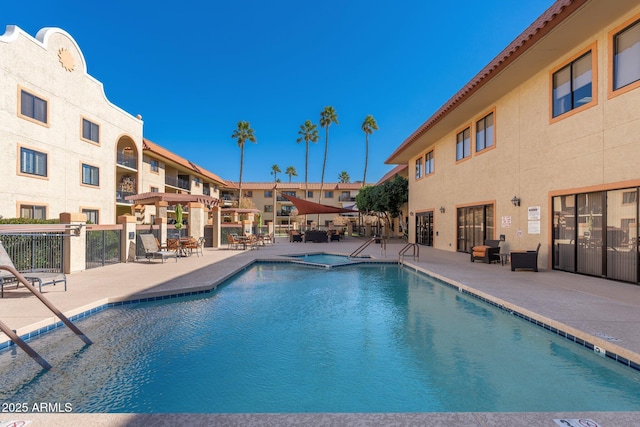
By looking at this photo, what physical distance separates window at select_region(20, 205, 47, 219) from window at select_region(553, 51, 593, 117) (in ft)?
75.8

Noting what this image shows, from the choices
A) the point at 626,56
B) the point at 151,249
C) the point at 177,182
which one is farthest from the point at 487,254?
the point at 177,182

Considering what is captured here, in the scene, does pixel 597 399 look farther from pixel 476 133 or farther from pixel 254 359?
pixel 476 133

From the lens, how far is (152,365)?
163 inches

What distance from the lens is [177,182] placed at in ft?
115

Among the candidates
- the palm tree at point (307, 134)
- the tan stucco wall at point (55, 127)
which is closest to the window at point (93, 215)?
the tan stucco wall at point (55, 127)

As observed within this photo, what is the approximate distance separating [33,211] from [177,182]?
61.8 ft

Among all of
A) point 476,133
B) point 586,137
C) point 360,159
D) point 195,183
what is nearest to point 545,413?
point 586,137

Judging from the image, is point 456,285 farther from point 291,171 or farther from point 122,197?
point 291,171

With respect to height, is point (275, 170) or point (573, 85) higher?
point (275, 170)

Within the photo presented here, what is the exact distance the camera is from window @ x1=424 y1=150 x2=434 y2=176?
66.2 ft

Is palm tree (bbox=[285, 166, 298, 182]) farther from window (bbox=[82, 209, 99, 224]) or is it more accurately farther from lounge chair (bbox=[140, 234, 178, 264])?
lounge chair (bbox=[140, 234, 178, 264])

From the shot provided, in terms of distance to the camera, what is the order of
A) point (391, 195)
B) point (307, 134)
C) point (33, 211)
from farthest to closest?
point (307, 134) → point (391, 195) → point (33, 211)

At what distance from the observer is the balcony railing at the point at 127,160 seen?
2535cm

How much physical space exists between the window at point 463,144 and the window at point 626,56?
7.41 m
